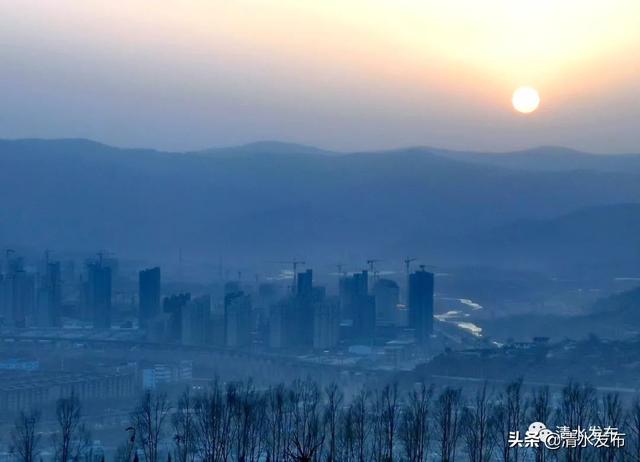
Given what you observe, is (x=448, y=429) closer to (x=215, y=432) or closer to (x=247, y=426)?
(x=247, y=426)

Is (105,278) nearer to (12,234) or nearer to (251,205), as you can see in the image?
(12,234)

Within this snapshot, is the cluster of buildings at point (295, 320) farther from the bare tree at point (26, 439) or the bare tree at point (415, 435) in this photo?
the bare tree at point (415, 435)

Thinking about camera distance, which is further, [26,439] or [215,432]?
[215,432]

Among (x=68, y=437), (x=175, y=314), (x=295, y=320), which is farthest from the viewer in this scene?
(x=175, y=314)

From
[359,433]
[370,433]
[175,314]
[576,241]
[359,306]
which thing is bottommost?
[370,433]

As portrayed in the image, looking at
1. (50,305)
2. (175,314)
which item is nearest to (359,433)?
(175,314)

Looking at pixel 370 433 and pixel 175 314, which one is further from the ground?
pixel 175 314

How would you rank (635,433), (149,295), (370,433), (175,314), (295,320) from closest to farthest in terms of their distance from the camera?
(635,433) → (370,433) → (295,320) → (175,314) → (149,295)
